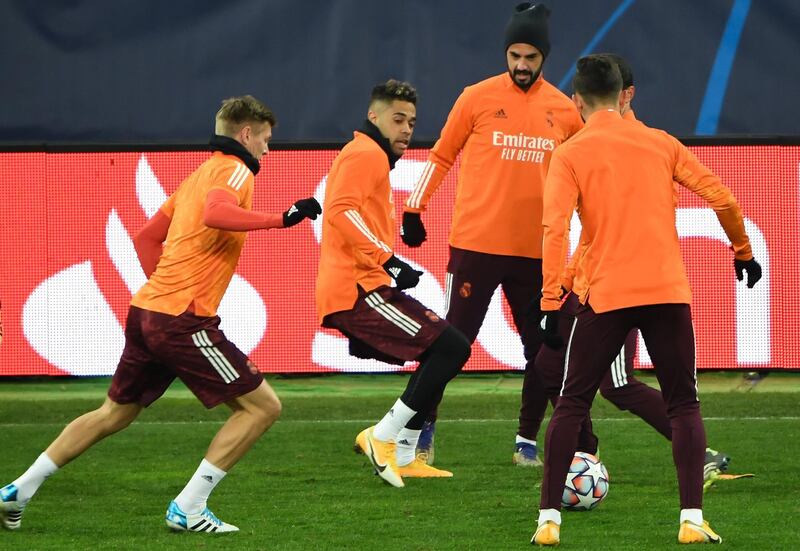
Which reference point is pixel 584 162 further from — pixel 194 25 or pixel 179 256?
pixel 194 25

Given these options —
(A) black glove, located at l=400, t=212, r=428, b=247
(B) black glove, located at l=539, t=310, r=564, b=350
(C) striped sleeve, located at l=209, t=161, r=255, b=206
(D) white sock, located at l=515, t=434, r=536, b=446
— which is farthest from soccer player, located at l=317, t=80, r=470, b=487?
(B) black glove, located at l=539, t=310, r=564, b=350

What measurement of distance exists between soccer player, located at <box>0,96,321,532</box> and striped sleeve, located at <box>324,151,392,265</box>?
74cm

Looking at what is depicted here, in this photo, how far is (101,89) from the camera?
1169 cm

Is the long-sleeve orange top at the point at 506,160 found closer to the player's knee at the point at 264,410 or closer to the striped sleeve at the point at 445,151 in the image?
the striped sleeve at the point at 445,151

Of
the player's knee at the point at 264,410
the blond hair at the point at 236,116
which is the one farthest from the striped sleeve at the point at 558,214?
the blond hair at the point at 236,116

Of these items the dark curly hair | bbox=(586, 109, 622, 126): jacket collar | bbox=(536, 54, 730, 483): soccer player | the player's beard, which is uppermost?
the player's beard

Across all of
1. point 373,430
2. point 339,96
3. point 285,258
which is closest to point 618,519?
point 373,430

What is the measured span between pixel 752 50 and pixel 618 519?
20.4 feet

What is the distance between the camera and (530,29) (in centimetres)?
770

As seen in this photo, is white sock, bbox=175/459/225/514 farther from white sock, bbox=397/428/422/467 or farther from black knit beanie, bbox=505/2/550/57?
black knit beanie, bbox=505/2/550/57

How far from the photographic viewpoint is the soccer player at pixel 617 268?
541 centimetres

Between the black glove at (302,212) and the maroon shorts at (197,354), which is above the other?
the black glove at (302,212)

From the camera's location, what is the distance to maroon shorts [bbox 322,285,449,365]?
698 centimetres

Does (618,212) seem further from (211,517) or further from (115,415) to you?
(115,415)
